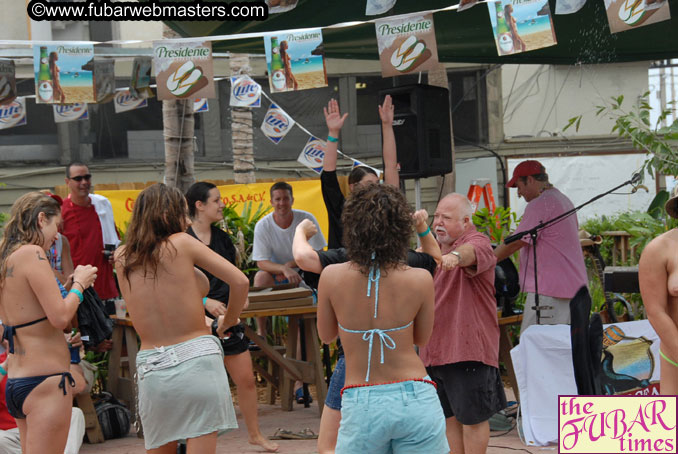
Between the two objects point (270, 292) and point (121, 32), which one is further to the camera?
point (121, 32)

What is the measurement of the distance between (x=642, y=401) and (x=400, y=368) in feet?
2.88

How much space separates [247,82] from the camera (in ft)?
34.7

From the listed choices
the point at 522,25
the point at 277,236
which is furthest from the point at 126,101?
the point at 522,25

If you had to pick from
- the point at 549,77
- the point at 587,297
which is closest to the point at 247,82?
the point at 587,297

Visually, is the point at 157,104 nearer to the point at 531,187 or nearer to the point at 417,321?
the point at 531,187

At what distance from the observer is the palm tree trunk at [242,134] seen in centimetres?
1366

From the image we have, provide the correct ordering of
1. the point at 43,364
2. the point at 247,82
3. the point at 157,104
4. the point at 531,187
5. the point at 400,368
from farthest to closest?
1. the point at 157,104
2. the point at 247,82
3. the point at 531,187
4. the point at 43,364
5. the point at 400,368

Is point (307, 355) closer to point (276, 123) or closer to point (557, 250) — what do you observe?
point (557, 250)

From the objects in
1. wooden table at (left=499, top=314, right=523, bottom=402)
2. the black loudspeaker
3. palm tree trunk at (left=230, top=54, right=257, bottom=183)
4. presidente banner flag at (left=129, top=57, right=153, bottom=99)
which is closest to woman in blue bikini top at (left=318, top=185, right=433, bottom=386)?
wooden table at (left=499, top=314, right=523, bottom=402)

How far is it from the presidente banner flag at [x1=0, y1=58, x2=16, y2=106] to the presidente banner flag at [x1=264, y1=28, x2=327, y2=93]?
229 centimetres

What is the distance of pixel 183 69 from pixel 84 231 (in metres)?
1.86

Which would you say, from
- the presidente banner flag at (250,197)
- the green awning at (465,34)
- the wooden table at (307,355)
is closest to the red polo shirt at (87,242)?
the wooden table at (307,355)

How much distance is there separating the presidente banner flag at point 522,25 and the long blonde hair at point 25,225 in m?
2.90

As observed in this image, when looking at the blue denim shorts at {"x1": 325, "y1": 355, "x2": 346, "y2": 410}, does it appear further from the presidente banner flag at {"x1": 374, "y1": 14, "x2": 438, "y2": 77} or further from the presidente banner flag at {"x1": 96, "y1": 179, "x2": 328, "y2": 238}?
the presidente banner flag at {"x1": 96, "y1": 179, "x2": 328, "y2": 238}
